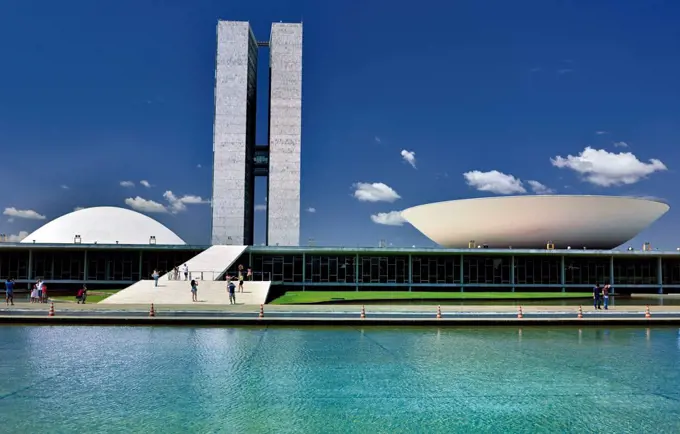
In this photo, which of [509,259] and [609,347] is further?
[509,259]

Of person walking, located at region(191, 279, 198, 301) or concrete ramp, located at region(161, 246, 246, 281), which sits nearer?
person walking, located at region(191, 279, 198, 301)

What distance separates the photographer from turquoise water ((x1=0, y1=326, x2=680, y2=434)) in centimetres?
914

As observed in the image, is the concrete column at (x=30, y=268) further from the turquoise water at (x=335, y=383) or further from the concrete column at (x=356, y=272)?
the turquoise water at (x=335, y=383)

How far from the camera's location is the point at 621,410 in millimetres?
9867

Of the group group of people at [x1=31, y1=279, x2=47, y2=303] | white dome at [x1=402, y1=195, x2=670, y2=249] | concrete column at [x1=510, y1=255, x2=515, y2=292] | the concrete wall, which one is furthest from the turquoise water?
the concrete wall

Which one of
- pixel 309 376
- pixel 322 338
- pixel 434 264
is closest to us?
pixel 309 376

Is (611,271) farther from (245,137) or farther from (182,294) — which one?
(245,137)

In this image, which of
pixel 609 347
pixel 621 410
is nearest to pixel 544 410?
pixel 621 410

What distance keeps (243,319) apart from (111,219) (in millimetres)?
55023

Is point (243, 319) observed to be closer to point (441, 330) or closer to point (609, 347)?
point (441, 330)

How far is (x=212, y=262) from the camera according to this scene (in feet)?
141

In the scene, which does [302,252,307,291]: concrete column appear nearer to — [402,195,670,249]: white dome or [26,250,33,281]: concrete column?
[402,195,670,249]: white dome

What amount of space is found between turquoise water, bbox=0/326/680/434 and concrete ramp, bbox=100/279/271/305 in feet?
39.6

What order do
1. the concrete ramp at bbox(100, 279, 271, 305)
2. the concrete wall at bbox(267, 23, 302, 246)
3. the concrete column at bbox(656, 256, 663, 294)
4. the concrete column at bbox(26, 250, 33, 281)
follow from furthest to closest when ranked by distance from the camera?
the concrete wall at bbox(267, 23, 302, 246), the concrete column at bbox(656, 256, 663, 294), the concrete column at bbox(26, 250, 33, 281), the concrete ramp at bbox(100, 279, 271, 305)
